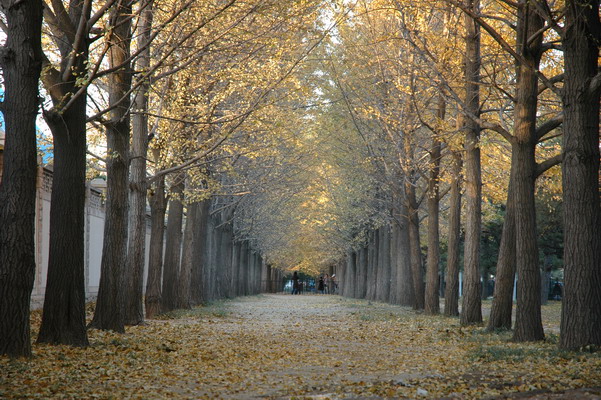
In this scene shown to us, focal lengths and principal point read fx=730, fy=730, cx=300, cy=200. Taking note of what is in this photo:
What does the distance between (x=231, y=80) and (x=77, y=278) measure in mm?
7367

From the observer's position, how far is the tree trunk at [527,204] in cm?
1222

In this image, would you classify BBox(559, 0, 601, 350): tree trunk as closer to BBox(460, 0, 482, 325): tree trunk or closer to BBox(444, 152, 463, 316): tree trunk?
BBox(460, 0, 482, 325): tree trunk

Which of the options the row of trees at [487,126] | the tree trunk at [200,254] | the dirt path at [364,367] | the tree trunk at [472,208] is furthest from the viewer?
the tree trunk at [200,254]

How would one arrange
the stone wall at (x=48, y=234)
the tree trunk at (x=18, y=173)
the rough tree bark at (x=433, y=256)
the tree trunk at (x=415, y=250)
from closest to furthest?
the tree trunk at (x=18, y=173) → the stone wall at (x=48, y=234) → the rough tree bark at (x=433, y=256) → the tree trunk at (x=415, y=250)

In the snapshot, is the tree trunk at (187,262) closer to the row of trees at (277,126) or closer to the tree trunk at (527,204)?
the row of trees at (277,126)

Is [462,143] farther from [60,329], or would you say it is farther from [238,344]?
[60,329]

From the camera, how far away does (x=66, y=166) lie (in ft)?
34.3

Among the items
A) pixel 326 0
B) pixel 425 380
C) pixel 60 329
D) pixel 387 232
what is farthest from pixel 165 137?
pixel 387 232

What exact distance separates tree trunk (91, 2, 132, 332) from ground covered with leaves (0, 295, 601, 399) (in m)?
0.61

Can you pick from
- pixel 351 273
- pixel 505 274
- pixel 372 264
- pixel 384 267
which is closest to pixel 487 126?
pixel 505 274

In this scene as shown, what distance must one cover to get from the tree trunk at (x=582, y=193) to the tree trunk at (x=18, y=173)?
7013 mm

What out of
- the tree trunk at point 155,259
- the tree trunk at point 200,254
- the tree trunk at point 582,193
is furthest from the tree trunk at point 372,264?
the tree trunk at point 582,193

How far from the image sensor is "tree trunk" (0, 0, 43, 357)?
339 inches

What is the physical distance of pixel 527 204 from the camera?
40.6ft
